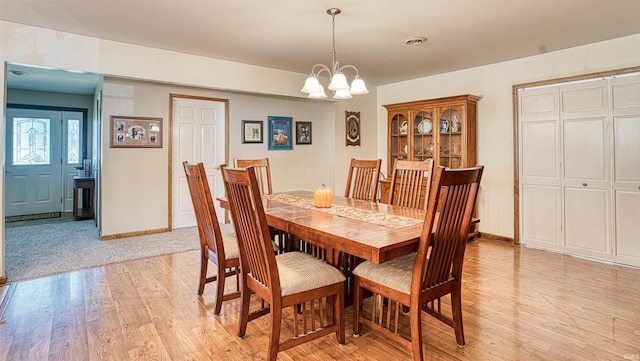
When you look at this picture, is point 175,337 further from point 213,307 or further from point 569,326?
point 569,326

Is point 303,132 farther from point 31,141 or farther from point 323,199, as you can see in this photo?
point 31,141

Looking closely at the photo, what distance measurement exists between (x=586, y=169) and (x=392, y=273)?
10.8 ft

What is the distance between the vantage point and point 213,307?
2.62 meters

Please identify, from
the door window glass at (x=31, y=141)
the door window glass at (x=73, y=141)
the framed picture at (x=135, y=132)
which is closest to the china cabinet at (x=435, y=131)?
the framed picture at (x=135, y=132)

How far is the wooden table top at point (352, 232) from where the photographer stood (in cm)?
167

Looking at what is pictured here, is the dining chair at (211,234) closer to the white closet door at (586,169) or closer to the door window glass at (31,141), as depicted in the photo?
the white closet door at (586,169)

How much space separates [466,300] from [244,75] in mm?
3726


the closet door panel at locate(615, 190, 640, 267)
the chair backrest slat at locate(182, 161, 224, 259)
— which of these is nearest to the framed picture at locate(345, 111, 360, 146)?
the closet door panel at locate(615, 190, 640, 267)

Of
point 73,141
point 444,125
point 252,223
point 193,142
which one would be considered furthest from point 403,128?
point 73,141

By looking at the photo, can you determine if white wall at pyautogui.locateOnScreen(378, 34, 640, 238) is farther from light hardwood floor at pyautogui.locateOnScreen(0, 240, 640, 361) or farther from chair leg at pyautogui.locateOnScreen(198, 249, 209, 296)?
chair leg at pyautogui.locateOnScreen(198, 249, 209, 296)

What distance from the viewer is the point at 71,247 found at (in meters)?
4.24

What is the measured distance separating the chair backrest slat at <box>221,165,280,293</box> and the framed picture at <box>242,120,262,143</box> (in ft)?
11.8

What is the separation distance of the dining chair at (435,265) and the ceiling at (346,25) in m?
1.81

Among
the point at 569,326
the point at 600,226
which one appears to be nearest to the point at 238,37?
the point at 569,326
